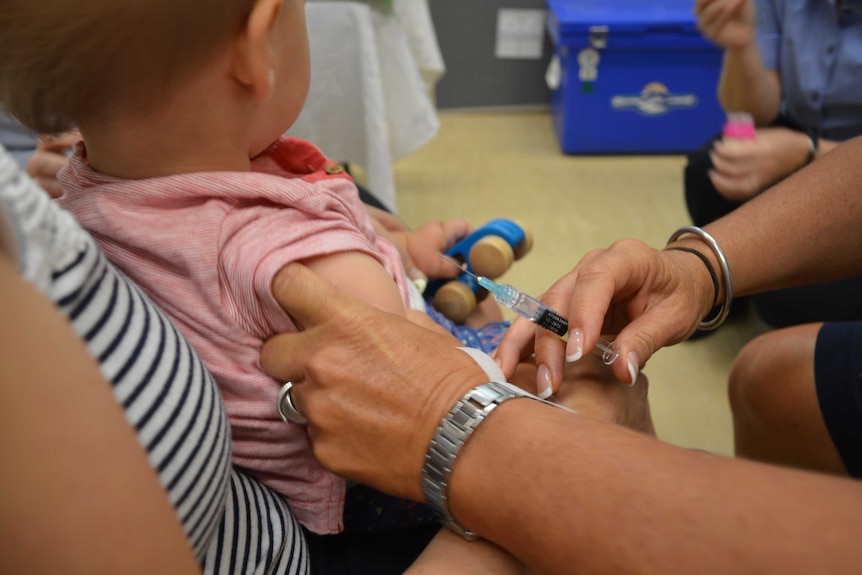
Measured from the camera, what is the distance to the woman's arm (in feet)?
1.14

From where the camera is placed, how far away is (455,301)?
3.50 feet

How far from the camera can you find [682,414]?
5.21 ft

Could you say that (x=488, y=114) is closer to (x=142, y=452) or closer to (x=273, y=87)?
(x=273, y=87)

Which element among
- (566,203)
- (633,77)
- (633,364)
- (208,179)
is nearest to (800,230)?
(633,364)

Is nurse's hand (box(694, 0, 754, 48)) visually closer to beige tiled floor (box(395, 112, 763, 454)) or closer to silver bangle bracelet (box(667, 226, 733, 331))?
beige tiled floor (box(395, 112, 763, 454))

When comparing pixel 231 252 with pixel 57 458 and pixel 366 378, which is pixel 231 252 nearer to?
pixel 366 378

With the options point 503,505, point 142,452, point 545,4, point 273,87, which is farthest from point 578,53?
point 142,452

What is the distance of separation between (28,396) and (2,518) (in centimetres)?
6

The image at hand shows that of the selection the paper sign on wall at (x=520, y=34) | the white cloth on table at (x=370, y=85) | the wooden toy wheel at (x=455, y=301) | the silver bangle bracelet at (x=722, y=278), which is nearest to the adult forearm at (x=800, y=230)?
the silver bangle bracelet at (x=722, y=278)

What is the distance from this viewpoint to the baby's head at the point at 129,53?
52 cm

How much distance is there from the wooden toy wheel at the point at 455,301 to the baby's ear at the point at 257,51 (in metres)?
0.50

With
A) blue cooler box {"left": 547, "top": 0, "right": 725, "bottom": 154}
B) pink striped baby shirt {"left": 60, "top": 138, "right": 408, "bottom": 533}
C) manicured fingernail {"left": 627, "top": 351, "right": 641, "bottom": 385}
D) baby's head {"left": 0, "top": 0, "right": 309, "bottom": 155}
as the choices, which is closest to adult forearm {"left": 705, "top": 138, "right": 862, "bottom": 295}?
manicured fingernail {"left": 627, "top": 351, "right": 641, "bottom": 385}

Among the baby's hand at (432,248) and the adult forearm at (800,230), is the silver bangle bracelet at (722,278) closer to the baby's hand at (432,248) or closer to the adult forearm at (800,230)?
the adult forearm at (800,230)

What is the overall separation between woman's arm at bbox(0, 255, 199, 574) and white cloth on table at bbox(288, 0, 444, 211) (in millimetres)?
1445
